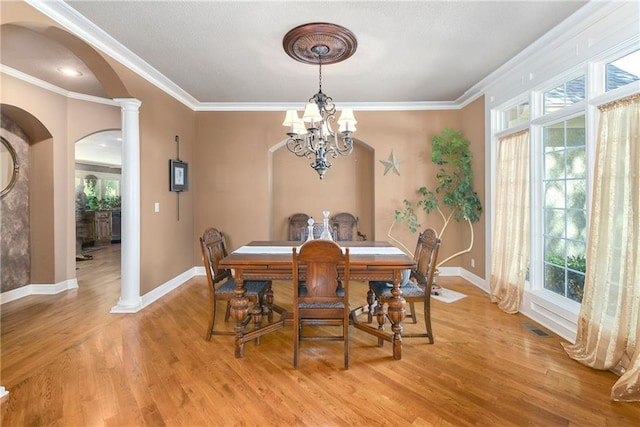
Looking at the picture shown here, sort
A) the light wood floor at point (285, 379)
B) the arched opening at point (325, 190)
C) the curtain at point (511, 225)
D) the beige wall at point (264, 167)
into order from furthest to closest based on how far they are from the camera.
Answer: the arched opening at point (325, 190) < the beige wall at point (264, 167) < the curtain at point (511, 225) < the light wood floor at point (285, 379)

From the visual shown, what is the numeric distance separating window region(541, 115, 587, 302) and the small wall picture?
14.7ft

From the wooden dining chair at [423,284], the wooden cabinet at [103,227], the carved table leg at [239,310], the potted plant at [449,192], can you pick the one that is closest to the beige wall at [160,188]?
the carved table leg at [239,310]

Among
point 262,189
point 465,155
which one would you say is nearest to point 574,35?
point 465,155

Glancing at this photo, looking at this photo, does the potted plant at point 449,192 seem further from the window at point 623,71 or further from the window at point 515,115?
the window at point 623,71

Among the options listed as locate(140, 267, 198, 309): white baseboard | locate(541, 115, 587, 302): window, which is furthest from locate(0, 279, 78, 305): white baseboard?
locate(541, 115, 587, 302): window

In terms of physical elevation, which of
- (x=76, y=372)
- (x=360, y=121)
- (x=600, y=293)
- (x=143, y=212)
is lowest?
(x=76, y=372)

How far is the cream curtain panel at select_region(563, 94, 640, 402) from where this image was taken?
6.63ft

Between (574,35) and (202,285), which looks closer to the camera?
(574,35)

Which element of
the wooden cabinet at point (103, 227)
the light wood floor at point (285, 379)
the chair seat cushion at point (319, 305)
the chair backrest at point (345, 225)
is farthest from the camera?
the wooden cabinet at point (103, 227)

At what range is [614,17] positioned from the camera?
2.27 meters

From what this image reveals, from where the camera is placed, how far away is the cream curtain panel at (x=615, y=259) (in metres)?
2.02

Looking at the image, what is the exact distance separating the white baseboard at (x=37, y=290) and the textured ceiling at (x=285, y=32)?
2670 mm

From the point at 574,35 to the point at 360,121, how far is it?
2.77m

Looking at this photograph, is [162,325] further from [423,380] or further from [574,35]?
[574,35]
